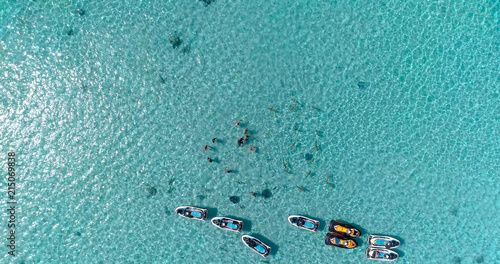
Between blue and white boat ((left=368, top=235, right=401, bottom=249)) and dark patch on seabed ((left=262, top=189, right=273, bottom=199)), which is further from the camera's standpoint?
dark patch on seabed ((left=262, top=189, right=273, bottom=199))

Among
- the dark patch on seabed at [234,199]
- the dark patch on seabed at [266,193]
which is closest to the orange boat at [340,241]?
the dark patch on seabed at [266,193]

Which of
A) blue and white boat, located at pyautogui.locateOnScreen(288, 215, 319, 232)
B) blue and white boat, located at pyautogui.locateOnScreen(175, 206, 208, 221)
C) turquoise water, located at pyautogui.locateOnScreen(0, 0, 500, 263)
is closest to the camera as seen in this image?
blue and white boat, located at pyautogui.locateOnScreen(175, 206, 208, 221)

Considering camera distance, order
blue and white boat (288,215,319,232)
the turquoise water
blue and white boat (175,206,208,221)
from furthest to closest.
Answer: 1. the turquoise water
2. blue and white boat (288,215,319,232)
3. blue and white boat (175,206,208,221)

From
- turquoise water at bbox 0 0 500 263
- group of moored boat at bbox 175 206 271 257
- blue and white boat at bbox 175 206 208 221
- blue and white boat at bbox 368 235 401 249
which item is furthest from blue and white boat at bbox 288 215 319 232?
blue and white boat at bbox 175 206 208 221

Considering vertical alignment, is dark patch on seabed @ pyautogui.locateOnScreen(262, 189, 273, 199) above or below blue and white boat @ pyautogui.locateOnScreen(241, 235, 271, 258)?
above

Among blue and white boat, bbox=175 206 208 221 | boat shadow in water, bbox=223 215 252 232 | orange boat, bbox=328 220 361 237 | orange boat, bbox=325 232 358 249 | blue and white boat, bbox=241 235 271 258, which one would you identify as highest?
orange boat, bbox=328 220 361 237

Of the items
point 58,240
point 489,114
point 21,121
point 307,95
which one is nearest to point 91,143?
point 21,121

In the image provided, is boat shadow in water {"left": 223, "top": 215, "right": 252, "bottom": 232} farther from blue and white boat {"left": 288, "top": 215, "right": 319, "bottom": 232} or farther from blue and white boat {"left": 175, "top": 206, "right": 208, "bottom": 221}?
blue and white boat {"left": 288, "top": 215, "right": 319, "bottom": 232}

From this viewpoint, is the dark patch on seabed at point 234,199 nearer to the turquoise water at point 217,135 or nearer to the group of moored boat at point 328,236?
the turquoise water at point 217,135
